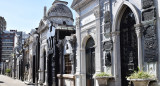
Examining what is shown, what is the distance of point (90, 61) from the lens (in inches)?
597

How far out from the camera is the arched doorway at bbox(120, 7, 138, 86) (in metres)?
10.8

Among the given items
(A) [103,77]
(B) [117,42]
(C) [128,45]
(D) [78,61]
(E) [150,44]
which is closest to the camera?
(E) [150,44]

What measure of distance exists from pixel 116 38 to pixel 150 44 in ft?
9.34

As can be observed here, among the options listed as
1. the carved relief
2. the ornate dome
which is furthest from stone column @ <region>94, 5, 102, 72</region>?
the ornate dome

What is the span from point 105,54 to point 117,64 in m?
1.20

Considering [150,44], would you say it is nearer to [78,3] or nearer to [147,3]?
[147,3]

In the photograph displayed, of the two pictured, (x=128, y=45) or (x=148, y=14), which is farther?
(x=128, y=45)

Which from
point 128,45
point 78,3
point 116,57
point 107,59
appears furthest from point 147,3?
point 78,3

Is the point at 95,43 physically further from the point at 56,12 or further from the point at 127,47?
the point at 56,12

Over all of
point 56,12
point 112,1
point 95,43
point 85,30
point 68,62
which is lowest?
point 68,62

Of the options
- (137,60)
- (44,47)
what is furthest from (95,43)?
(44,47)

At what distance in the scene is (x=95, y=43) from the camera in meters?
14.0

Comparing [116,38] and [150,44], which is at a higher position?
[116,38]

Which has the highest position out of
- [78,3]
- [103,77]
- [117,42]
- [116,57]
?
[78,3]
